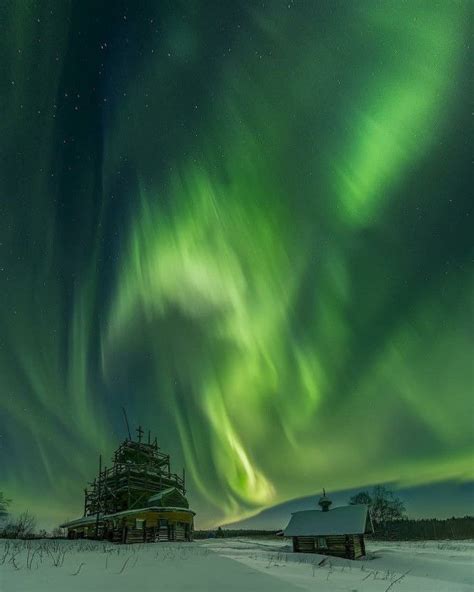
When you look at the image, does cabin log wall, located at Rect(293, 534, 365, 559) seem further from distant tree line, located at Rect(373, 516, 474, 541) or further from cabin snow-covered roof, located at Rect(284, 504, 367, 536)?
distant tree line, located at Rect(373, 516, 474, 541)

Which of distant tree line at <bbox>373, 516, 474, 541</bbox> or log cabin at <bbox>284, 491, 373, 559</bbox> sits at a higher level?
log cabin at <bbox>284, 491, 373, 559</bbox>

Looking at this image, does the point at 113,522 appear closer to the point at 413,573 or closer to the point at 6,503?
the point at 6,503

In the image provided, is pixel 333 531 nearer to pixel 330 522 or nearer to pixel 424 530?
pixel 330 522

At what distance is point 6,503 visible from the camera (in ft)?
159

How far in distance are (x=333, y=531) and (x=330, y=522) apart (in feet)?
4.42

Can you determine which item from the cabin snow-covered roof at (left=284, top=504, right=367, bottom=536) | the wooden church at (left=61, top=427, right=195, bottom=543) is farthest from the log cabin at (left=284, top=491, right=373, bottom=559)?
the wooden church at (left=61, top=427, right=195, bottom=543)

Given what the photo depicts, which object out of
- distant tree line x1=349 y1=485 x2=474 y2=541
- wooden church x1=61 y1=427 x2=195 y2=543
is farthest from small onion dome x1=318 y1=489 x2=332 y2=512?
distant tree line x1=349 y1=485 x2=474 y2=541

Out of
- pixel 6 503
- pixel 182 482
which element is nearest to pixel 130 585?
pixel 182 482

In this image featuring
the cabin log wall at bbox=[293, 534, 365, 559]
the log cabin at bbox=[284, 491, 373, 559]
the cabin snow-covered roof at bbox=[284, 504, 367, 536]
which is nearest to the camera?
the cabin log wall at bbox=[293, 534, 365, 559]

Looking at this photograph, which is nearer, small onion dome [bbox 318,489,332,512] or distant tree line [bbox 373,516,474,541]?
small onion dome [bbox 318,489,332,512]

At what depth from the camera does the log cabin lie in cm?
3083

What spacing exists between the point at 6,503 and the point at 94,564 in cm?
4756

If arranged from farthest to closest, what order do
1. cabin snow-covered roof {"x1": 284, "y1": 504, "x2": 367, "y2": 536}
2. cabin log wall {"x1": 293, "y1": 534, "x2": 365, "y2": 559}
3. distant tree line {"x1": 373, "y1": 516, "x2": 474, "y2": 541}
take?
distant tree line {"x1": 373, "y1": 516, "x2": 474, "y2": 541} → cabin snow-covered roof {"x1": 284, "y1": 504, "x2": 367, "y2": 536} → cabin log wall {"x1": 293, "y1": 534, "x2": 365, "y2": 559}

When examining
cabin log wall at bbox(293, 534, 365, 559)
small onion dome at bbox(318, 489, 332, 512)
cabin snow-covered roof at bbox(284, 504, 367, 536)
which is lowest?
cabin log wall at bbox(293, 534, 365, 559)
